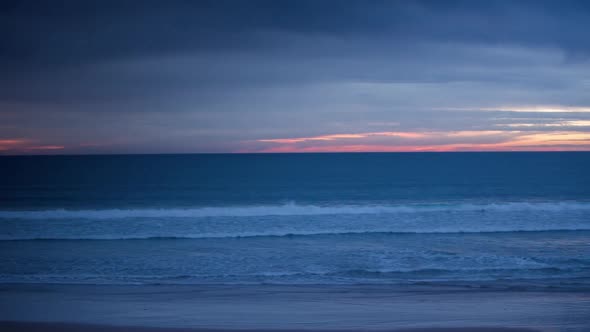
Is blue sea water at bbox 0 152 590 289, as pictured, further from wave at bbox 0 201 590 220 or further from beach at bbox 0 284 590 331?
beach at bbox 0 284 590 331

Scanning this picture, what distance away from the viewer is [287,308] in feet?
25.8

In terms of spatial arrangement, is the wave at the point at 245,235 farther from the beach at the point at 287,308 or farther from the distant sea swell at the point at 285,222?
the beach at the point at 287,308

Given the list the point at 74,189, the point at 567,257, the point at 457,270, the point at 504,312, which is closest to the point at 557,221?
the point at 567,257

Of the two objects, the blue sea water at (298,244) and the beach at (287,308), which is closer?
the beach at (287,308)

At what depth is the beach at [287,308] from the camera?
698cm

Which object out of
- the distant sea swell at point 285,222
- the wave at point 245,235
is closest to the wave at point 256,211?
the distant sea swell at point 285,222

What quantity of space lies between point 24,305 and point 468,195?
87.1 ft

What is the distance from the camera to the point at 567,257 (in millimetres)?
11836

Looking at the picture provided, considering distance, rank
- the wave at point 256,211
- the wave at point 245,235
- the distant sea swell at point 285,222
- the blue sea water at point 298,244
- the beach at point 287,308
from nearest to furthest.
A: the beach at point 287,308 → the blue sea water at point 298,244 → the wave at point 245,235 → the distant sea swell at point 285,222 → the wave at point 256,211

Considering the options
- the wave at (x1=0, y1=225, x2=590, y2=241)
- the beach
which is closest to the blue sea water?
the wave at (x1=0, y1=225, x2=590, y2=241)

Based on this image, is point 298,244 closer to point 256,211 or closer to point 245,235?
point 245,235

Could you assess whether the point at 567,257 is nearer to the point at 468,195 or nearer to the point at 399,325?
the point at 399,325

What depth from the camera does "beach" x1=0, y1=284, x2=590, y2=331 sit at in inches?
275

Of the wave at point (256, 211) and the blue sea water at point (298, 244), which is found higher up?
the wave at point (256, 211)
